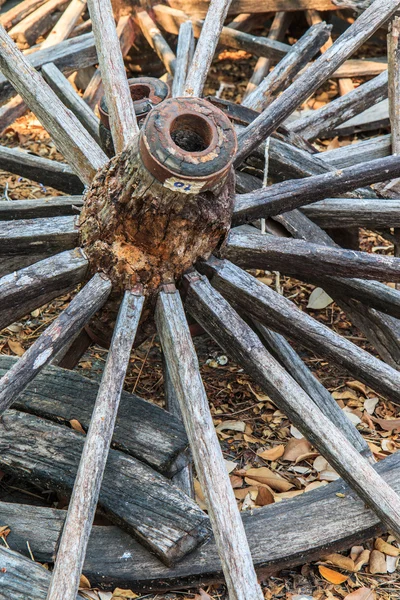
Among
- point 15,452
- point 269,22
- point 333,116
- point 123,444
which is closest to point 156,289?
point 123,444

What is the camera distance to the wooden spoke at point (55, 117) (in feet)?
9.13

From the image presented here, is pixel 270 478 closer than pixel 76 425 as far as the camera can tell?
No

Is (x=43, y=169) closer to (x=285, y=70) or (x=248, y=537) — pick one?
(x=285, y=70)

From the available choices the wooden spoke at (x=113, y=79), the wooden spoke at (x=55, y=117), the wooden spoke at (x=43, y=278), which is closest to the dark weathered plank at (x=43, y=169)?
the wooden spoke at (x=55, y=117)

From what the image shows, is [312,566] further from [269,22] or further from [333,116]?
[269,22]

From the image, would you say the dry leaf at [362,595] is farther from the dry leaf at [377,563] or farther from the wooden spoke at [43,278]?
the wooden spoke at [43,278]

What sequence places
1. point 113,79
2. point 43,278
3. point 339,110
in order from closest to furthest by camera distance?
point 43,278 → point 113,79 → point 339,110

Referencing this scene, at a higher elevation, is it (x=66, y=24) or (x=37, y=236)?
(x=66, y=24)

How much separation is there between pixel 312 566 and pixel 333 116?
222 cm

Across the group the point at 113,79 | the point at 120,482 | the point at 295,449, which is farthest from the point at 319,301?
the point at 120,482

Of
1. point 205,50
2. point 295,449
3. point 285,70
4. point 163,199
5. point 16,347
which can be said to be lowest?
point 295,449

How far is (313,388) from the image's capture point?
2959 mm

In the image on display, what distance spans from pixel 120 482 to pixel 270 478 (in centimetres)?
65

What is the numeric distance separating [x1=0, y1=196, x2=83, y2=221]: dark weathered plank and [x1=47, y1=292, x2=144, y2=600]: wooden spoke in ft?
2.38
